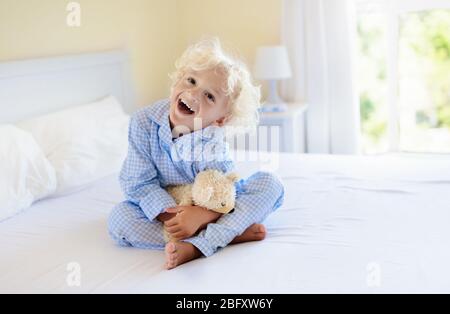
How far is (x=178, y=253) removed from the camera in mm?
1405

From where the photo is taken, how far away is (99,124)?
2.38 metres

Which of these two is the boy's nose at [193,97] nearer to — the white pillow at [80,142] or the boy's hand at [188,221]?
the boy's hand at [188,221]

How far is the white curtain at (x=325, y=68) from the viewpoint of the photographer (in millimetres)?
3074

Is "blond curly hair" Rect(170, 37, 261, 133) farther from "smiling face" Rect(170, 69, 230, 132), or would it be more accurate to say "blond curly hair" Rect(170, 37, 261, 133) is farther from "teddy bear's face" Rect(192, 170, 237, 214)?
"teddy bear's face" Rect(192, 170, 237, 214)

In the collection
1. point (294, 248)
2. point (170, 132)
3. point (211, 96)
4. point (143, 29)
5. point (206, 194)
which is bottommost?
point (294, 248)

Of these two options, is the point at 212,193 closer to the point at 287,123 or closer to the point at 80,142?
the point at 80,142

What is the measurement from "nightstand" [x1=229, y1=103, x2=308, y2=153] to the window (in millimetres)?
501

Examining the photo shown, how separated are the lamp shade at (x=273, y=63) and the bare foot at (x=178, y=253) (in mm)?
1755

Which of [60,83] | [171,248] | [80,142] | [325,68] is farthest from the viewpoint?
[325,68]

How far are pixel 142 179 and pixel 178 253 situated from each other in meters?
0.34

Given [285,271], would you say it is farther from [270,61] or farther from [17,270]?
[270,61]

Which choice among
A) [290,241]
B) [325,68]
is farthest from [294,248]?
[325,68]

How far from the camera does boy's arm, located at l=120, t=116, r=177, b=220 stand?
5.25 feet

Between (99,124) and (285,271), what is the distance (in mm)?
1326
